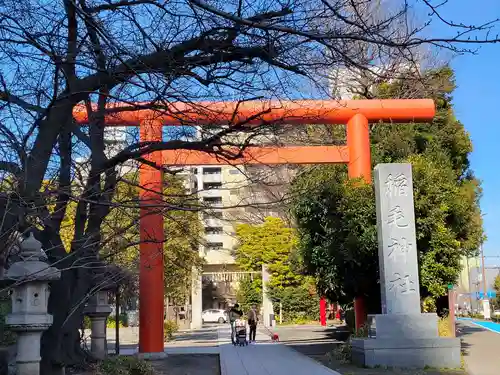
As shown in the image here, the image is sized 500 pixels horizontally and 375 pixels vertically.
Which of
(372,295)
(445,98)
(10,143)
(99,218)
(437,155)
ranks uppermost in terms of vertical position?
(445,98)

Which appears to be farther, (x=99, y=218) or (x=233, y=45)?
(x=99, y=218)

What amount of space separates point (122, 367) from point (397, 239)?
244 inches

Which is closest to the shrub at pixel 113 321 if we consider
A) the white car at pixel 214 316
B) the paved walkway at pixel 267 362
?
the white car at pixel 214 316

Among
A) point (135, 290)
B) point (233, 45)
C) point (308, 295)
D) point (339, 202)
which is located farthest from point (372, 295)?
point (308, 295)

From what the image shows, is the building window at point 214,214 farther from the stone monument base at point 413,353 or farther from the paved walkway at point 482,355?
the paved walkway at point 482,355

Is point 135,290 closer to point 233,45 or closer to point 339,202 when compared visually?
point 339,202

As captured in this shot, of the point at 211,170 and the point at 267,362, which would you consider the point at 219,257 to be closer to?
the point at 211,170

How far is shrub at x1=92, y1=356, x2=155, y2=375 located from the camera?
1006 centimetres

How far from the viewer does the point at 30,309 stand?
7.35 metres

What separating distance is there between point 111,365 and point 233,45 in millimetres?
6571

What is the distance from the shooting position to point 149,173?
41.4 feet

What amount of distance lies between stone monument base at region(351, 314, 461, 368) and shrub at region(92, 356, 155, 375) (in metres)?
4.43

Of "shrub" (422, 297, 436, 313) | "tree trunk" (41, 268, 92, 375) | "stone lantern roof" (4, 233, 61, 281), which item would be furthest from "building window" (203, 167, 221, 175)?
"stone lantern roof" (4, 233, 61, 281)

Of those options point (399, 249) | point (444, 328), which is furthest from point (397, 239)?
point (444, 328)
